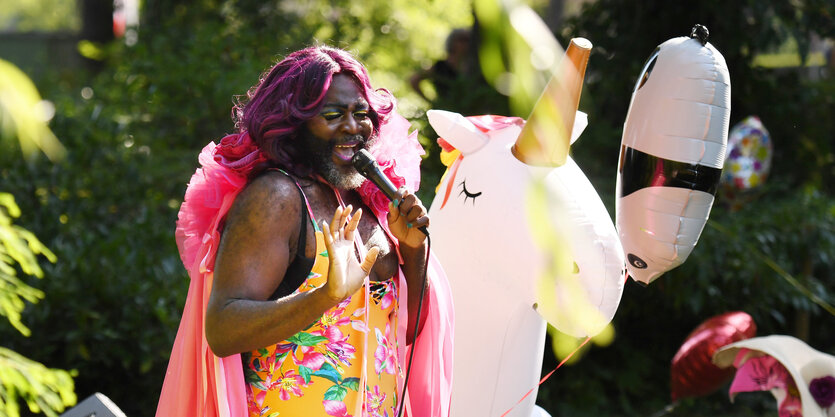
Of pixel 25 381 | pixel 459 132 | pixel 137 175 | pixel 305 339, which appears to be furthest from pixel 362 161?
pixel 137 175

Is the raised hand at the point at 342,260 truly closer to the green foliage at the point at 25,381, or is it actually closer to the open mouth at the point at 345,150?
the open mouth at the point at 345,150

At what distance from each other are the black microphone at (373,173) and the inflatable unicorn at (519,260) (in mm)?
875

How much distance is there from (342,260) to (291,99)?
1.40 feet

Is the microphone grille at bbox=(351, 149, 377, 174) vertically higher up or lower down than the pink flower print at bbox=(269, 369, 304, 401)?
higher up

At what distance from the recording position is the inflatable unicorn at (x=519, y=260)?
8.86 feet

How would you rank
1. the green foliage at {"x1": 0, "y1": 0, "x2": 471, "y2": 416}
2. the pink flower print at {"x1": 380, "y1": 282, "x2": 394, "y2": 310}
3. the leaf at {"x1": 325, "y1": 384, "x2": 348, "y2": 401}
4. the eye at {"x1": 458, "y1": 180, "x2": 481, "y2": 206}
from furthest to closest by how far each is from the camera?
1. the green foliage at {"x1": 0, "y1": 0, "x2": 471, "y2": 416}
2. the eye at {"x1": 458, "y1": 180, "x2": 481, "y2": 206}
3. the pink flower print at {"x1": 380, "y1": 282, "x2": 394, "y2": 310}
4. the leaf at {"x1": 325, "y1": 384, "x2": 348, "y2": 401}

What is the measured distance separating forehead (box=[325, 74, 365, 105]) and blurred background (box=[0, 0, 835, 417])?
7.76 feet

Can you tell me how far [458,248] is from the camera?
2.83m

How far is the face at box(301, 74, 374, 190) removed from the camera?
6.40 ft

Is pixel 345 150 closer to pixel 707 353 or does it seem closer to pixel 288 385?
pixel 288 385

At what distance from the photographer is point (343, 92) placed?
1.98m

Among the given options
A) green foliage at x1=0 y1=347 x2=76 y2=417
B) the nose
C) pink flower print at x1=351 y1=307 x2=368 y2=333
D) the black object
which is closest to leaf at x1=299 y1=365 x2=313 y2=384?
pink flower print at x1=351 y1=307 x2=368 y2=333

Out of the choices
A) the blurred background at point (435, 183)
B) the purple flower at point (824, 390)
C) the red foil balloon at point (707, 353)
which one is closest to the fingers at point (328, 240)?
the purple flower at point (824, 390)

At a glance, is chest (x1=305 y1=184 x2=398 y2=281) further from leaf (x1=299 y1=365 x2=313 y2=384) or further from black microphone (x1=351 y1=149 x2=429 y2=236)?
leaf (x1=299 y1=365 x2=313 y2=384)
